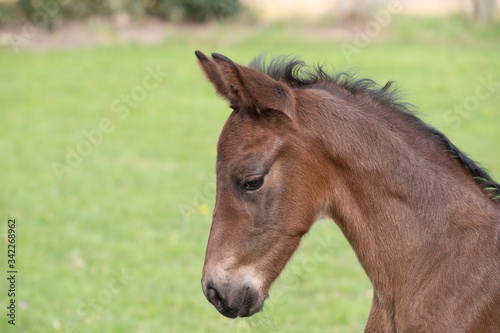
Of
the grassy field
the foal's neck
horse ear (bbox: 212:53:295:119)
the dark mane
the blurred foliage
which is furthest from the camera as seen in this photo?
the blurred foliage

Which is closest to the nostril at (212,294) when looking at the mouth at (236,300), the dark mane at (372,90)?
the mouth at (236,300)

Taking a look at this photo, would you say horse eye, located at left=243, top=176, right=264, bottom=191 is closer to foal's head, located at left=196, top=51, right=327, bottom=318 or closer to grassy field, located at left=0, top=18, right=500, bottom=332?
foal's head, located at left=196, top=51, right=327, bottom=318

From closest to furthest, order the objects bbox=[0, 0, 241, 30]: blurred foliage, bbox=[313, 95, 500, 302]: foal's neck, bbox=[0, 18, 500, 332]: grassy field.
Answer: bbox=[313, 95, 500, 302]: foal's neck → bbox=[0, 18, 500, 332]: grassy field → bbox=[0, 0, 241, 30]: blurred foliage

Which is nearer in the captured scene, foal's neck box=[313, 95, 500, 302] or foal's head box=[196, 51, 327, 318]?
foal's head box=[196, 51, 327, 318]

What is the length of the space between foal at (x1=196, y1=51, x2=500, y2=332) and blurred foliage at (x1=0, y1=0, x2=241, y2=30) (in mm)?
14827

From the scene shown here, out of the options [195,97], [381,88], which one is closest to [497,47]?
[195,97]

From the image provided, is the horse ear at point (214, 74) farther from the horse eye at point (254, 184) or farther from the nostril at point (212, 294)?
the nostril at point (212, 294)

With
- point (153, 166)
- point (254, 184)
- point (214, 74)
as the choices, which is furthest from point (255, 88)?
point (153, 166)

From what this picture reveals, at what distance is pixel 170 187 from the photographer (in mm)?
9344

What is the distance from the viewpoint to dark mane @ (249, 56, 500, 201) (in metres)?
3.16

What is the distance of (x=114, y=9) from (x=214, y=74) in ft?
54.8

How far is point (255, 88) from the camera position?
2.83m

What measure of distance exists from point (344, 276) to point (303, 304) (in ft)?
2.87

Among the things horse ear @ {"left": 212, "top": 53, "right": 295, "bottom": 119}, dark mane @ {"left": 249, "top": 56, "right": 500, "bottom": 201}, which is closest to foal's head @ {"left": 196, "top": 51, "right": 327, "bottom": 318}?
horse ear @ {"left": 212, "top": 53, "right": 295, "bottom": 119}
